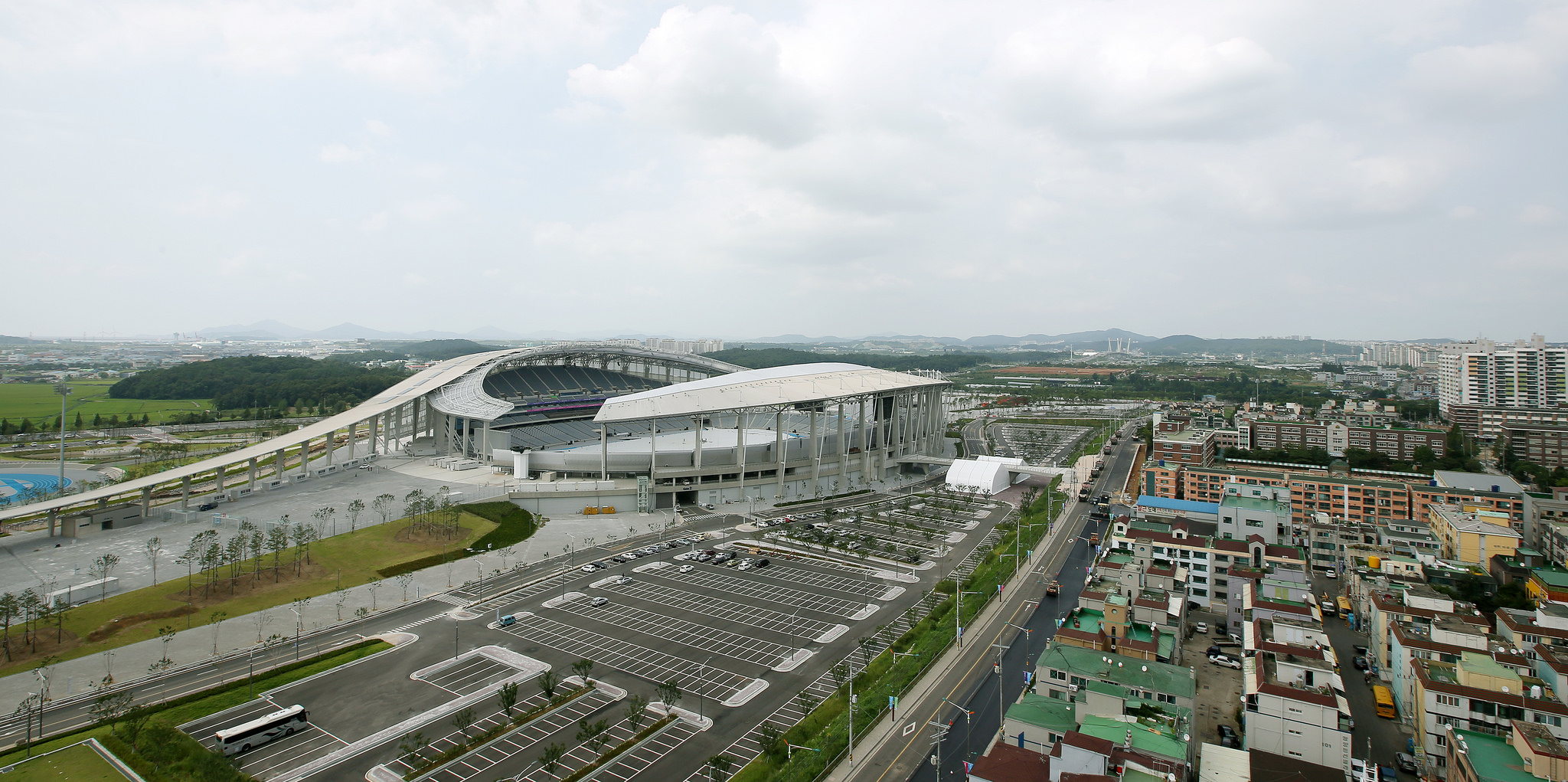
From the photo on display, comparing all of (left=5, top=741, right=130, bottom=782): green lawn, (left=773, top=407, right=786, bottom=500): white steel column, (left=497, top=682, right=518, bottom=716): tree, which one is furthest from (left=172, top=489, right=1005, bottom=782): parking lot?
(left=773, top=407, right=786, bottom=500): white steel column

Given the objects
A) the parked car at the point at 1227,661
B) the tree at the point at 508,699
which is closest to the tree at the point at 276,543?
the tree at the point at 508,699

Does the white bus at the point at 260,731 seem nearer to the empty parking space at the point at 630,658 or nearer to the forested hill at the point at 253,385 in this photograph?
the empty parking space at the point at 630,658

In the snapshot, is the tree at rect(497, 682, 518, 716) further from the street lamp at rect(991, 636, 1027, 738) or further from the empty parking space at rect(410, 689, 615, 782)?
the street lamp at rect(991, 636, 1027, 738)

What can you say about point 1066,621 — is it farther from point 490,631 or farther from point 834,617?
point 490,631

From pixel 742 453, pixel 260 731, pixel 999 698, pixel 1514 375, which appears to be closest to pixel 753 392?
pixel 742 453

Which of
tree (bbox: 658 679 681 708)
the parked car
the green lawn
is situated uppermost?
tree (bbox: 658 679 681 708)

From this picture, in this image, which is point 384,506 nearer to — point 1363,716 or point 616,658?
point 616,658

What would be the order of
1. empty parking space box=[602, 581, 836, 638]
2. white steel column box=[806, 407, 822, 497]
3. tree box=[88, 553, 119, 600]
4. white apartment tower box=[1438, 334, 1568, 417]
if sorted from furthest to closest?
white apartment tower box=[1438, 334, 1568, 417] → white steel column box=[806, 407, 822, 497] → tree box=[88, 553, 119, 600] → empty parking space box=[602, 581, 836, 638]
